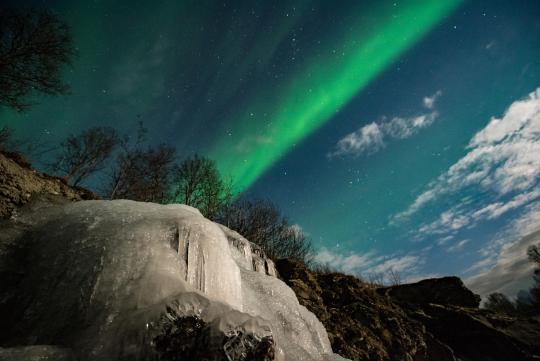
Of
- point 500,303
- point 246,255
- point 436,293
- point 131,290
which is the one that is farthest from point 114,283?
point 500,303

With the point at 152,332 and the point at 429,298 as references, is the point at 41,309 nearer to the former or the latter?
the point at 152,332

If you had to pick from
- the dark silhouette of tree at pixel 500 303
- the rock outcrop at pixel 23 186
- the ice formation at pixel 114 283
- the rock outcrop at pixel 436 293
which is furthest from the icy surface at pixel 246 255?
the dark silhouette of tree at pixel 500 303

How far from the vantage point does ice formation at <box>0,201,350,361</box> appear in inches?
68.1

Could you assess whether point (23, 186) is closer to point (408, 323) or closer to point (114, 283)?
point (114, 283)

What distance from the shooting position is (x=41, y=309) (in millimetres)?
2453

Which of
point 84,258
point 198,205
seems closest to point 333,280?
point 84,258

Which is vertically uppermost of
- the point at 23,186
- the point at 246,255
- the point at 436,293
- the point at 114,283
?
the point at 23,186

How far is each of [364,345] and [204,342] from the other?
637cm

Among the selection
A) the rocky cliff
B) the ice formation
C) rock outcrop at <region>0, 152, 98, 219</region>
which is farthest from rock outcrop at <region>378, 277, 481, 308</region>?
rock outcrop at <region>0, 152, 98, 219</region>

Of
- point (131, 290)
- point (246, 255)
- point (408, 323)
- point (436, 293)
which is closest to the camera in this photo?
point (131, 290)

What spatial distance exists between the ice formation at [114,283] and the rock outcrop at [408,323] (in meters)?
3.44

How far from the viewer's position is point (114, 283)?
7.66 ft

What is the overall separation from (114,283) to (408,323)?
31.5 ft

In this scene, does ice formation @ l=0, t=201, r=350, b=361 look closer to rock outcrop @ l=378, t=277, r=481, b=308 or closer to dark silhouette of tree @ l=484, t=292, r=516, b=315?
rock outcrop @ l=378, t=277, r=481, b=308
